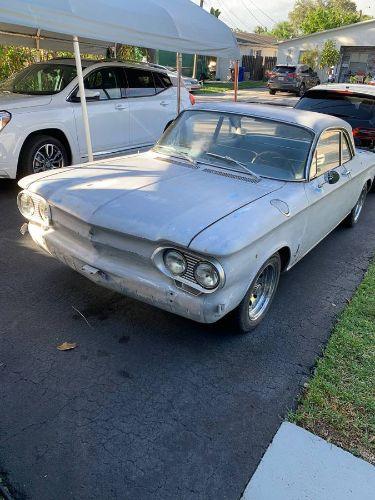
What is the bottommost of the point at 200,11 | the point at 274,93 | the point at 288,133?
the point at 274,93

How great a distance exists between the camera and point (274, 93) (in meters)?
27.7

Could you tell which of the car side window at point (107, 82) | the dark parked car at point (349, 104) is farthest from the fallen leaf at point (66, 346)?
the dark parked car at point (349, 104)

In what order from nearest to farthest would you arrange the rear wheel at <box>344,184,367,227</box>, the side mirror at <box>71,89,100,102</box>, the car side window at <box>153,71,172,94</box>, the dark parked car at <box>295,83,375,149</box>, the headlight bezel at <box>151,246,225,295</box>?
the headlight bezel at <box>151,246,225,295</box>, the rear wheel at <box>344,184,367,227</box>, the side mirror at <box>71,89,100,102</box>, the dark parked car at <box>295,83,375,149</box>, the car side window at <box>153,71,172,94</box>

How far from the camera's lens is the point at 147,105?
7629mm

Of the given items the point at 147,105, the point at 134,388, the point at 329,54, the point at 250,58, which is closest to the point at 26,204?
the point at 134,388

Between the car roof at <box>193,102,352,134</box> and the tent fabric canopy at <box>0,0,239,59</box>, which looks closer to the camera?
the car roof at <box>193,102,352,134</box>

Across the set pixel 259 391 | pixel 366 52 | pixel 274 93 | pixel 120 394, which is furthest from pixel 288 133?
pixel 366 52

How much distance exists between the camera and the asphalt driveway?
2.23m

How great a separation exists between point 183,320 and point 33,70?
5.56 meters

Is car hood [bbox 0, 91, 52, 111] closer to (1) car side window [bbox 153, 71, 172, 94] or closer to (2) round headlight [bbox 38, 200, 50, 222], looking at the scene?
(1) car side window [bbox 153, 71, 172, 94]

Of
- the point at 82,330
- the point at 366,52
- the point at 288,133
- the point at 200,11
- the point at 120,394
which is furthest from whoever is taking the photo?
the point at 366,52

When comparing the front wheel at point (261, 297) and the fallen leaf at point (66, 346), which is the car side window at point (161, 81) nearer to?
the front wheel at point (261, 297)

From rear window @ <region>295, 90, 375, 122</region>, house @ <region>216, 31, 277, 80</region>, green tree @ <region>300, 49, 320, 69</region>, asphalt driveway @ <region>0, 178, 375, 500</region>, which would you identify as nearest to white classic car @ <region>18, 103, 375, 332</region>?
asphalt driveway @ <region>0, 178, 375, 500</region>

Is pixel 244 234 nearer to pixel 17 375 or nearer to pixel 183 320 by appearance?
pixel 183 320
